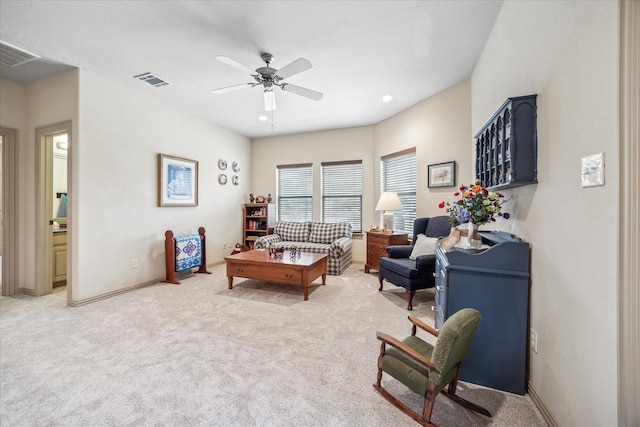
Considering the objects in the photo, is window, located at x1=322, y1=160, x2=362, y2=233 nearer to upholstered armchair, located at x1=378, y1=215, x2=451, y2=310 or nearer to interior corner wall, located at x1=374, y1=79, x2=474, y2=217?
interior corner wall, located at x1=374, y1=79, x2=474, y2=217

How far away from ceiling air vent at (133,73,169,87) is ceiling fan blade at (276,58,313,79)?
1923mm

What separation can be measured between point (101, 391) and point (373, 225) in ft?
15.0

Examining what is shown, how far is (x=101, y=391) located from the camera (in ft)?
5.83

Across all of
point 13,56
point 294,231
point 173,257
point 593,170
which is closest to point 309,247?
point 294,231

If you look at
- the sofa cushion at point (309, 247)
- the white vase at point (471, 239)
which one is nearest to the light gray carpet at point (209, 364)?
the white vase at point (471, 239)

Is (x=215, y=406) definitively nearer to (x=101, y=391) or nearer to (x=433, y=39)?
(x=101, y=391)

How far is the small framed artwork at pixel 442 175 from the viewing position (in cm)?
379

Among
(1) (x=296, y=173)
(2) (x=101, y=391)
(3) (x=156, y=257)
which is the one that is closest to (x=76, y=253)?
(3) (x=156, y=257)

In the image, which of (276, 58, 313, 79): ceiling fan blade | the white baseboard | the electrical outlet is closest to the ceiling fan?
(276, 58, 313, 79): ceiling fan blade

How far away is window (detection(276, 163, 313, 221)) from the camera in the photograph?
6.16 meters

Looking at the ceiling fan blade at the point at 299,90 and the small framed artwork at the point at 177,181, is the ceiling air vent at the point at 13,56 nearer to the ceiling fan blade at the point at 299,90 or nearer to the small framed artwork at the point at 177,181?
the small framed artwork at the point at 177,181

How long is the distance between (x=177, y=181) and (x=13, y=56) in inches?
87.2

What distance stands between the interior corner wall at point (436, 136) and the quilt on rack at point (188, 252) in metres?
3.81

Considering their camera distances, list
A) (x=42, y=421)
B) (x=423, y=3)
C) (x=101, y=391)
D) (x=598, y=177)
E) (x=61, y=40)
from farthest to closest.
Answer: (x=61, y=40)
(x=423, y=3)
(x=101, y=391)
(x=42, y=421)
(x=598, y=177)
